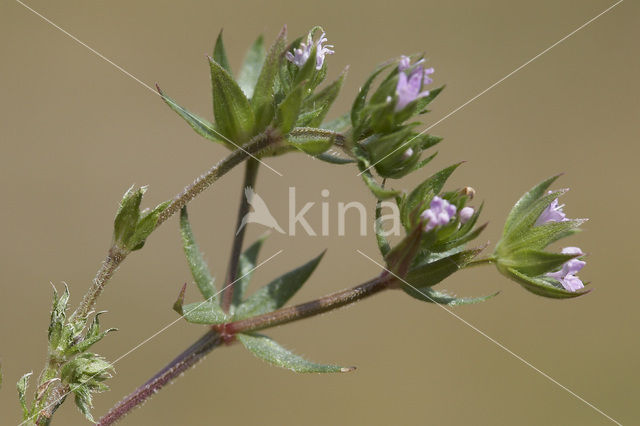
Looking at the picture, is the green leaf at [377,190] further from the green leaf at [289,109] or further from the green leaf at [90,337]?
the green leaf at [90,337]

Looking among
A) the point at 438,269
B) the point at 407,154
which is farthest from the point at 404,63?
the point at 438,269

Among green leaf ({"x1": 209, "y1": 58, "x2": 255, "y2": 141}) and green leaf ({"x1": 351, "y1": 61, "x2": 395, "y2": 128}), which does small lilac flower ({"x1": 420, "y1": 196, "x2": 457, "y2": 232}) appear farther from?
green leaf ({"x1": 209, "y1": 58, "x2": 255, "y2": 141})

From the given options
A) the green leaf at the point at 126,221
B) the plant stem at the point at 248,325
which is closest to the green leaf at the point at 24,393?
the plant stem at the point at 248,325

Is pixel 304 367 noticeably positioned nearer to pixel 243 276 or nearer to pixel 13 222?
pixel 243 276

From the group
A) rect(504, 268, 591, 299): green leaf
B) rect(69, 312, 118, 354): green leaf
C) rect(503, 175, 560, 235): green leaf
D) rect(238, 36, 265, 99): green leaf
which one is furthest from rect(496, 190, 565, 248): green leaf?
rect(69, 312, 118, 354): green leaf

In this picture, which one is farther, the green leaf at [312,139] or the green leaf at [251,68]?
the green leaf at [251,68]

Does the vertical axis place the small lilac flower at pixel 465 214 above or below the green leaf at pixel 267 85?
below
